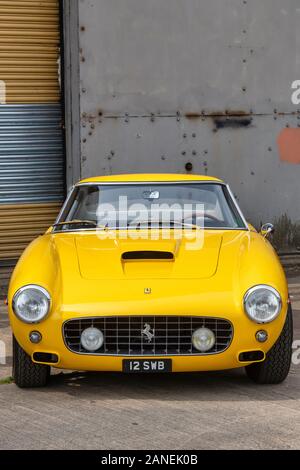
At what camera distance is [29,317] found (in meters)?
5.47

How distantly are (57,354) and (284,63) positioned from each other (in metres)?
6.34

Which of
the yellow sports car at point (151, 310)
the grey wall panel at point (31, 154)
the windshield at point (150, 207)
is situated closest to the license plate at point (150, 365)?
the yellow sports car at point (151, 310)

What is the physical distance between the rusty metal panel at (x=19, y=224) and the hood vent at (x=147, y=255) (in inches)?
200

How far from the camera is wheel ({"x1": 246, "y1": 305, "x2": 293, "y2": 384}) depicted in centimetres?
564

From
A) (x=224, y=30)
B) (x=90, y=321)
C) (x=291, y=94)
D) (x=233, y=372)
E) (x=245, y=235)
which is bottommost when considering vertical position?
(x=233, y=372)

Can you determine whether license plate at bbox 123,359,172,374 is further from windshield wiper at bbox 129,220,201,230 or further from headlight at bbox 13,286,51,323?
windshield wiper at bbox 129,220,201,230

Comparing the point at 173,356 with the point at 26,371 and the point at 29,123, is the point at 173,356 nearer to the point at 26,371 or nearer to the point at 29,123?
the point at 26,371

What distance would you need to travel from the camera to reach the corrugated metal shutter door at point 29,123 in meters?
10.7

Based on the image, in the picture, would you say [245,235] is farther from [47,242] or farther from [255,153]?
[255,153]

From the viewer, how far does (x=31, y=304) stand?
18.1ft

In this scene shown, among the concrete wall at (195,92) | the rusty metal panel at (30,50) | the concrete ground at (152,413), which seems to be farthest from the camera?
the rusty metal panel at (30,50)

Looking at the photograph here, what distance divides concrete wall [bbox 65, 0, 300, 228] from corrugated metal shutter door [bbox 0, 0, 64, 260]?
1.39 ft

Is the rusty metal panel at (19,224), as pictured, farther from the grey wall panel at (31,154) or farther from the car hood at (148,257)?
the car hood at (148,257)
